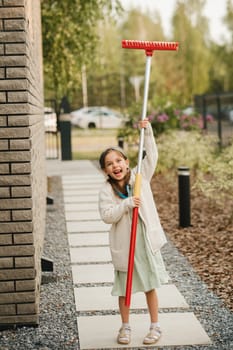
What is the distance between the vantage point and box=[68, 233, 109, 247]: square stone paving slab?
7.96 m

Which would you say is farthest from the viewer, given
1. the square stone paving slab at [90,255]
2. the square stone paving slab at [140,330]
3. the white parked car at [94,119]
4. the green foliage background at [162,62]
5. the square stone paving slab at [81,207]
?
the green foliage background at [162,62]

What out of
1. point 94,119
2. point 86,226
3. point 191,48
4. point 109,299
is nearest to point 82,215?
point 86,226

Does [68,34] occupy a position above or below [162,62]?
below

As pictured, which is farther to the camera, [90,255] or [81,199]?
[81,199]

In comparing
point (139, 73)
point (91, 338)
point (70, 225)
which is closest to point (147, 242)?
point (91, 338)

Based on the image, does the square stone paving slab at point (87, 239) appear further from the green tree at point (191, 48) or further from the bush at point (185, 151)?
the green tree at point (191, 48)

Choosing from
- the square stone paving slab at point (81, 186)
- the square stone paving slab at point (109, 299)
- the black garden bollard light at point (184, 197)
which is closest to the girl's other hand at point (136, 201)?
the square stone paving slab at point (109, 299)

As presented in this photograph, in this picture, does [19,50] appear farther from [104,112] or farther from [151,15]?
[151,15]

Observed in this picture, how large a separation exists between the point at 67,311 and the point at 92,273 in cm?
125

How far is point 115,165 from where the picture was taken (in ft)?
14.4

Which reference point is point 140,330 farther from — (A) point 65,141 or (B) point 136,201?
(A) point 65,141

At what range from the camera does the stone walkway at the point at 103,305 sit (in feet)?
15.2

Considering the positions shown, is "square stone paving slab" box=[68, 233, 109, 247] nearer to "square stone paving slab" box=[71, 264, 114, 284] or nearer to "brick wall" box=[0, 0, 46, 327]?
"square stone paving slab" box=[71, 264, 114, 284]

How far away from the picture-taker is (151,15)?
79.8 meters
